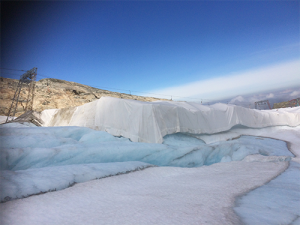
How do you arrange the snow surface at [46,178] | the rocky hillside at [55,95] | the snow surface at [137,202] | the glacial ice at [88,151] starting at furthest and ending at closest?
1. the rocky hillside at [55,95]
2. the glacial ice at [88,151]
3. the snow surface at [46,178]
4. the snow surface at [137,202]

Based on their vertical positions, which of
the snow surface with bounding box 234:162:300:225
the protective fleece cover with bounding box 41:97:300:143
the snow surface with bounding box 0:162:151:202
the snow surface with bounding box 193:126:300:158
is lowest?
the snow surface with bounding box 193:126:300:158

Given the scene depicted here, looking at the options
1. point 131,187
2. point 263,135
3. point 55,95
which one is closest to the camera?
point 131,187

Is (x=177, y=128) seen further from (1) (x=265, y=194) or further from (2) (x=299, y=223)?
(2) (x=299, y=223)

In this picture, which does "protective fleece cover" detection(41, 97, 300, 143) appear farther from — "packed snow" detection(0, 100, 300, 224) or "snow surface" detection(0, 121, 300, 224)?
"snow surface" detection(0, 121, 300, 224)

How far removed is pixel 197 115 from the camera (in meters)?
6.95

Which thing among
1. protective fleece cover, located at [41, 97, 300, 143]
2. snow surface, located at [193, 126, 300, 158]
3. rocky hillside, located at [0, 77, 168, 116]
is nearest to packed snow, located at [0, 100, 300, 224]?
protective fleece cover, located at [41, 97, 300, 143]

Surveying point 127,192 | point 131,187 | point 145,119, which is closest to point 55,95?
point 145,119

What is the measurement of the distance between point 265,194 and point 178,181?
37.6 inches

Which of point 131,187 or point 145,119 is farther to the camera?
point 145,119

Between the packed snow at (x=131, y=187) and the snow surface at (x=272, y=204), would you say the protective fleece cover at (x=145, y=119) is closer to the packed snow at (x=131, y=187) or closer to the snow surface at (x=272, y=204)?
the packed snow at (x=131, y=187)

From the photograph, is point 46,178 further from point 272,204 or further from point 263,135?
point 263,135

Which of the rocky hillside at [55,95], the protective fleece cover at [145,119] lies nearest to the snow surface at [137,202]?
the protective fleece cover at [145,119]

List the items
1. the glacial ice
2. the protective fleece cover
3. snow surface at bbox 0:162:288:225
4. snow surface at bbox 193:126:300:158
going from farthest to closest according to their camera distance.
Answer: snow surface at bbox 193:126:300:158, the protective fleece cover, the glacial ice, snow surface at bbox 0:162:288:225

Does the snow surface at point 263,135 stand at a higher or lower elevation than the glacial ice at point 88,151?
lower
